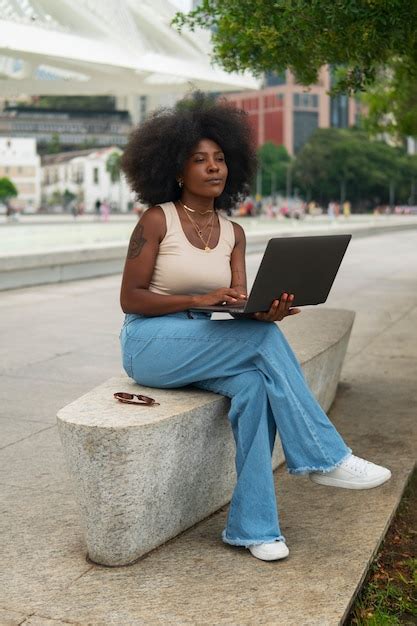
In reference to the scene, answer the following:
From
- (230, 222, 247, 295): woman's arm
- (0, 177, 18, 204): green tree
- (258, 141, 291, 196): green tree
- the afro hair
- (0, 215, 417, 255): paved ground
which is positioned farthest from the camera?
(258, 141, 291, 196): green tree

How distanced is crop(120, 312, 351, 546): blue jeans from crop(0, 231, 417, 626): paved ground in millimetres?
220

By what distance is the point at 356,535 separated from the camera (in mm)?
3861

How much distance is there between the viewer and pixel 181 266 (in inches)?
159

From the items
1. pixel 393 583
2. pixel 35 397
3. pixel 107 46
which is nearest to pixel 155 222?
pixel 393 583

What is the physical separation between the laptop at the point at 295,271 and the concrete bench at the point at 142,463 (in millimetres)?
436

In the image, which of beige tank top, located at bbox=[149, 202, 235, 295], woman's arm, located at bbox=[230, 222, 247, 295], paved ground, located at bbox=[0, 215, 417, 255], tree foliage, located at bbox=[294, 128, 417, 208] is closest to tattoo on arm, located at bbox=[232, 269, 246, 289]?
woman's arm, located at bbox=[230, 222, 247, 295]

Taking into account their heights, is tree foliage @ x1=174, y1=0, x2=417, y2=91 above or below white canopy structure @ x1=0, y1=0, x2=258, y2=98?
below

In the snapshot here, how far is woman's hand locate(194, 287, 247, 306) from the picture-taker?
383cm

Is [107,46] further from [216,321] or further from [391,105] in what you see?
[216,321]

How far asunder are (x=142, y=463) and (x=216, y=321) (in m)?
0.68

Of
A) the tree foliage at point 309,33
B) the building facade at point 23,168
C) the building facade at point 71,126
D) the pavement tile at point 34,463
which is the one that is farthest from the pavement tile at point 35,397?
the building facade at point 71,126

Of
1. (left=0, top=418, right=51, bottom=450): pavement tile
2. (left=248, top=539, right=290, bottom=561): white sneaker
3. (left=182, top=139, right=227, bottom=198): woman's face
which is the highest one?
(left=182, top=139, right=227, bottom=198): woman's face

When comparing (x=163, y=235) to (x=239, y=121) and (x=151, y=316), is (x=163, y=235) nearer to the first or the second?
(x=151, y=316)

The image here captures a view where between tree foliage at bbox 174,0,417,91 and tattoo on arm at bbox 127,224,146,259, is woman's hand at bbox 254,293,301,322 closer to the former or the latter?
tattoo on arm at bbox 127,224,146,259
